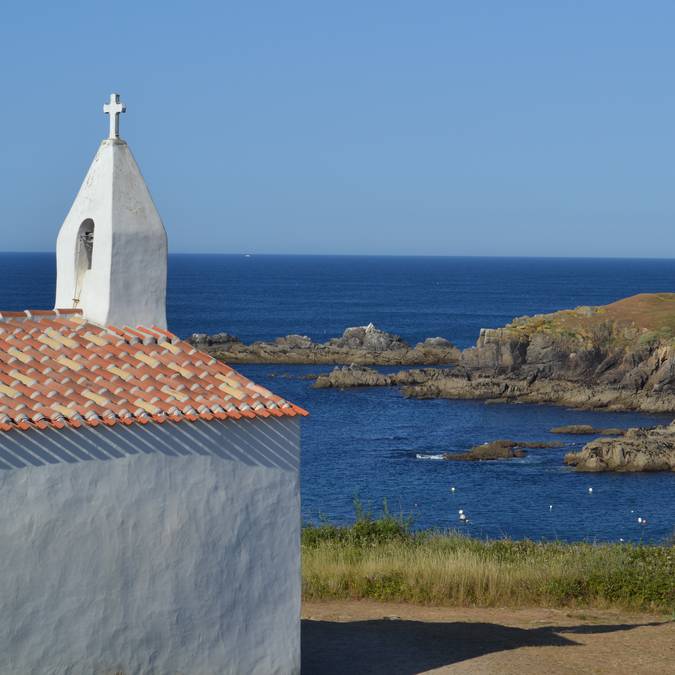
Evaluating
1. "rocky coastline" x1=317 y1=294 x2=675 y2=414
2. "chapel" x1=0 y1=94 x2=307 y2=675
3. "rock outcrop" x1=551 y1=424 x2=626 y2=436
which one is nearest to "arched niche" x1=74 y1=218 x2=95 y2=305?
"chapel" x1=0 y1=94 x2=307 y2=675

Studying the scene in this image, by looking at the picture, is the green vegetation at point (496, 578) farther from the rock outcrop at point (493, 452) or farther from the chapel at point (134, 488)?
the rock outcrop at point (493, 452)

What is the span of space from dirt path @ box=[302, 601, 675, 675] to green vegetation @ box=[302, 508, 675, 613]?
1.07ft

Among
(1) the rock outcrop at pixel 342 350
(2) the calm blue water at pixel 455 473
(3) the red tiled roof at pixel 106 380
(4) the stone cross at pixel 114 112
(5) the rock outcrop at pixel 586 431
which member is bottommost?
(2) the calm blue water at pixel 455 473

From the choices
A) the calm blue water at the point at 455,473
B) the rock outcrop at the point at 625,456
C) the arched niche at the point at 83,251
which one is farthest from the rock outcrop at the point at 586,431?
the arched niche at the point at 83,251

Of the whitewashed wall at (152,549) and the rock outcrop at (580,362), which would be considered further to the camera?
the rock outcrop at (580,362)

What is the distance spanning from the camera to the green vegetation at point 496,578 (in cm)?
1833

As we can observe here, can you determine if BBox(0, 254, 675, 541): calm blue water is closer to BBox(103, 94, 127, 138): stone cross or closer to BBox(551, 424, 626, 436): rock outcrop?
BBox(551, 424, 626, 436): rock outcrop

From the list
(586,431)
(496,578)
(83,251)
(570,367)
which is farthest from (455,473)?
(83,251)

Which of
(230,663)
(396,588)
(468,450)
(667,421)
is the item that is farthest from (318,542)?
(667,421)

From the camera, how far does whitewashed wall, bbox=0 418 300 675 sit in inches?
470

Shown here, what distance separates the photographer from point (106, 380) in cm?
1323

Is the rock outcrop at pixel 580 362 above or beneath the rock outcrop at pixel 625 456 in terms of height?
above

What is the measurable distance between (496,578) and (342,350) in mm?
75133

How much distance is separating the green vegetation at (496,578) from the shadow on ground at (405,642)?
137 centimetres
